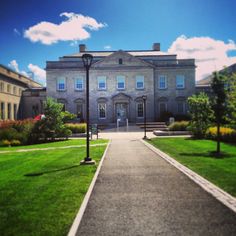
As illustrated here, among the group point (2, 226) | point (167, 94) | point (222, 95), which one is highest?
point (167, 94)

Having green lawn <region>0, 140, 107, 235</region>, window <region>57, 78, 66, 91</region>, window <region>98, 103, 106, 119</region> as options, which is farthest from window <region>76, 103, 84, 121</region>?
green lawn <region>0, 140, 107, 235</region>

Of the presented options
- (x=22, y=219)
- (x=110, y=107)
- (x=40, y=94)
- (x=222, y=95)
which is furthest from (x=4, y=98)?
(x=22, y=219)

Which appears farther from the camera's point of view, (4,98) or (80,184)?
(4,98)

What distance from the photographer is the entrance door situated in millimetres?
41531

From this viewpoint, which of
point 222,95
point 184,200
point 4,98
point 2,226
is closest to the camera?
point 2,226

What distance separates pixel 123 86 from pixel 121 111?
4.19 m

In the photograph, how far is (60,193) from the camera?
6770 mm

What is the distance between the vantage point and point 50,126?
23.8m

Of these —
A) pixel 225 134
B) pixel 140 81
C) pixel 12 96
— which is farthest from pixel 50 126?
pixel 12 96

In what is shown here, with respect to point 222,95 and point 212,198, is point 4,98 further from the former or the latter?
point 212,198

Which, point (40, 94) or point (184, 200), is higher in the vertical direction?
point (40, 94)

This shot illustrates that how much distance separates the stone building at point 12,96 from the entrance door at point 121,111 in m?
16.6

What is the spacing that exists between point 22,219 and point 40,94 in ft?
141

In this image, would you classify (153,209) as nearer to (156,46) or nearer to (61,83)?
(61,83)
